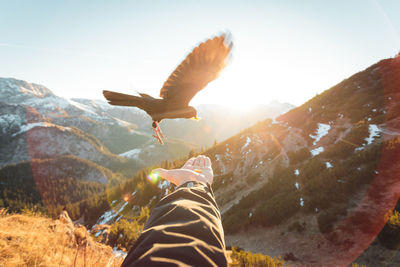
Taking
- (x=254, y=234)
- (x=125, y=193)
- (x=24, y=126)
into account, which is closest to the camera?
(x=254, y=234)

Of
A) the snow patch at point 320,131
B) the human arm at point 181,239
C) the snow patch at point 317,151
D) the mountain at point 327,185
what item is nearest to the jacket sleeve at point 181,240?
the human arm at point 181,239

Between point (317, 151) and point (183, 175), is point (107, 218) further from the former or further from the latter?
point (183, 175)

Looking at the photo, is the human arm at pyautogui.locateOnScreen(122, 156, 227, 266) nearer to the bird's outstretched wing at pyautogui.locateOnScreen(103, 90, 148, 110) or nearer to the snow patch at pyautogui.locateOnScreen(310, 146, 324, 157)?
the bird's outstretched wing at pyautogui.locateOnScreen(103, 90, 148, 110)

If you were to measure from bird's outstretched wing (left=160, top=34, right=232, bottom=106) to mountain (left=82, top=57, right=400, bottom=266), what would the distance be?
679cm

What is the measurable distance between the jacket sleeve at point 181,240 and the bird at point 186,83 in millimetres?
1521

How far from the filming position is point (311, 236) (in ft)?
21.7

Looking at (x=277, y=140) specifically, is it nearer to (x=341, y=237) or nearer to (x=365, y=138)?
Answer: (x=365, y=138)

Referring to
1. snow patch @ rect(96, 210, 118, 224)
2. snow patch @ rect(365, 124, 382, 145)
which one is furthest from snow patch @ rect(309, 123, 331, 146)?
snow patch @ rect(96, 210, 118, 224)

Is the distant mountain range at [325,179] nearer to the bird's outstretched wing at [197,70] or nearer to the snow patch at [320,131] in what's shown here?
the snow patch at [320,131]

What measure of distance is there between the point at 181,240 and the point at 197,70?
1.89 m

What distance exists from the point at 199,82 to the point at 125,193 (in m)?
54.0

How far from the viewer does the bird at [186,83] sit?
6.40 feet

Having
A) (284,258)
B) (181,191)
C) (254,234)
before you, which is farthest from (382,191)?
(181,191)

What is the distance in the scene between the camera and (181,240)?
1261 mm
